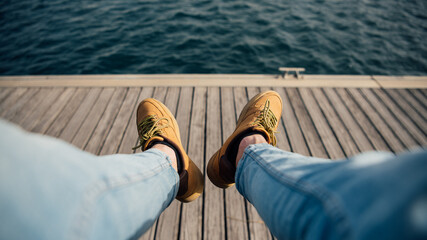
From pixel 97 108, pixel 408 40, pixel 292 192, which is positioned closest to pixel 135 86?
pixel 97 108

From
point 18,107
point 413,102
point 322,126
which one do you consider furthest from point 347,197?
→ point 18,107

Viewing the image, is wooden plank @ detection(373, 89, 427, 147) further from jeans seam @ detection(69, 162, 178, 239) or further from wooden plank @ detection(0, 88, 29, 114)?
wooden plank @ detection(0, 88, 29, 114)

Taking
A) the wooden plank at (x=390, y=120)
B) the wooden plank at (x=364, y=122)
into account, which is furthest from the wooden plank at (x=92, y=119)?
the wooden plank at (x=390, y=120)

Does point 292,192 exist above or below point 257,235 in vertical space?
above

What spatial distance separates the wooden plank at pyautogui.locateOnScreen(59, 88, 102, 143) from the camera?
1749mm

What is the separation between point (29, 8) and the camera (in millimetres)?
5398

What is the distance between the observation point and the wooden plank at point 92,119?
168 centimetres

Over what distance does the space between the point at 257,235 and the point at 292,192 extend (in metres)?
0.71

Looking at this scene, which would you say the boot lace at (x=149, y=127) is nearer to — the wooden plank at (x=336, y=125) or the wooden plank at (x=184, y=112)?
the wooden plank at (x=184, y=112)

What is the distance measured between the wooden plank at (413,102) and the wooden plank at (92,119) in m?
2.92

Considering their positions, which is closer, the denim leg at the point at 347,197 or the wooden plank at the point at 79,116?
the denim leg at the point at 347,197

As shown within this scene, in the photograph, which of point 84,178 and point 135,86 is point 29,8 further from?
point 84,178

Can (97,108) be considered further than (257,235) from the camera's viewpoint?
Yes

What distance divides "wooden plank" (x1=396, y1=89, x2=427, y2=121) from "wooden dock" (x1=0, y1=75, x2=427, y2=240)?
10 mm
